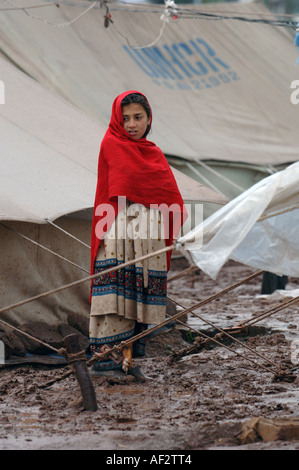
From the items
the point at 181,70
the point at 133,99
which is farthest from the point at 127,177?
the point at 181,70

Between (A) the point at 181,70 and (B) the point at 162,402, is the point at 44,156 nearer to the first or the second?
(B) the point at 162,402

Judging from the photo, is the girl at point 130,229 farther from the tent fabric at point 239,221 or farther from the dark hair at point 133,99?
the tent fabric at point 239,221

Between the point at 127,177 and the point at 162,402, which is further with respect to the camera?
the point at 127,177

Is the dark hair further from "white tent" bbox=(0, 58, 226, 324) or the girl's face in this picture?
"white tent" bbox=(0, 58, 226, 324)

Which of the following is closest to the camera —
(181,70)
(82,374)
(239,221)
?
(239,221)

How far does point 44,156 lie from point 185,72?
157 inches

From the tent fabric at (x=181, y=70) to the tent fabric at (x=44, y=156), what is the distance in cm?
128

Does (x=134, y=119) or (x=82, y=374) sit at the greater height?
(x=134, y=119)

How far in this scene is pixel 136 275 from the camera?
3.31 meters

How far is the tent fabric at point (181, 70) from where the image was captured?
6.40 metres

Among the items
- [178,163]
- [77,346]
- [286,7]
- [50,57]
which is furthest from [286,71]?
[286,7]

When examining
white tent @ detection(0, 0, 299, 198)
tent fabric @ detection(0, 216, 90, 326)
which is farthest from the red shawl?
white tent @ detection(0, 0, 299, 198)

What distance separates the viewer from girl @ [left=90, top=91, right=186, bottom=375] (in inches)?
128

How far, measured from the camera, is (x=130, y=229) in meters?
3.30
